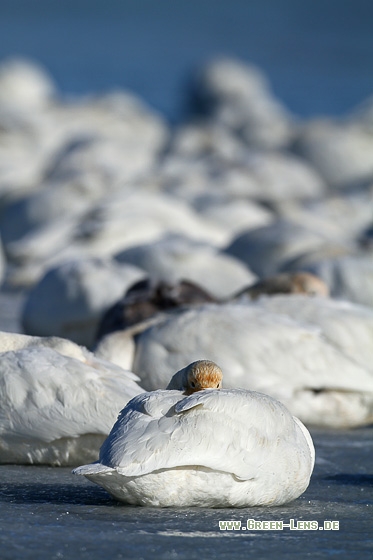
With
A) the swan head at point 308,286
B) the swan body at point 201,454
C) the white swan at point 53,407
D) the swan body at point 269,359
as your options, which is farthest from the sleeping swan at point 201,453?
the swan head at point 308,286

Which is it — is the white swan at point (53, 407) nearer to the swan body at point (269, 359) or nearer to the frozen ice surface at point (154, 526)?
the frozen ice surface at point (154, 526)

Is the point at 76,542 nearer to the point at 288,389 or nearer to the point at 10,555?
the point at 10,555

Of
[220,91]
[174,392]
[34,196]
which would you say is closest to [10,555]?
[174,392]

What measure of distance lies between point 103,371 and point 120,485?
45.9 inches

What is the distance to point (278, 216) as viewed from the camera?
16.9 m

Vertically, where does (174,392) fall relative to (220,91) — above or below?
below

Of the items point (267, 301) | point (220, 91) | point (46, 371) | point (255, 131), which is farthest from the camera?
point (220, 91)

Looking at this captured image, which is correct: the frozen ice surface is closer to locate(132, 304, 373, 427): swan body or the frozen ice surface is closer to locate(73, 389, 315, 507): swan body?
locate(73, 389, 315, 507): swan body

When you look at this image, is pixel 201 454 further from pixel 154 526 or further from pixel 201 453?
pixel 154 526

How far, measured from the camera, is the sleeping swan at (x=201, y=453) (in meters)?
3.64

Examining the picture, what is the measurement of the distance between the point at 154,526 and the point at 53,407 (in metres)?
1.16

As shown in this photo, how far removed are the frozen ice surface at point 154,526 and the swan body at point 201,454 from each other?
6 centimetres

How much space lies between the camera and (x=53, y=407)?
4617 millimetres

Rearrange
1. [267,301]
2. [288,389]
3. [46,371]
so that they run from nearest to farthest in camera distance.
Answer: [46,371]
[288,389]
[267,301]
